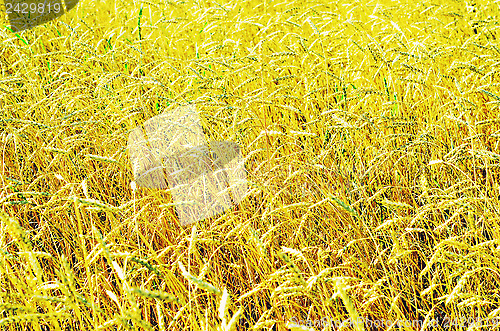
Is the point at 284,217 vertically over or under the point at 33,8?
under

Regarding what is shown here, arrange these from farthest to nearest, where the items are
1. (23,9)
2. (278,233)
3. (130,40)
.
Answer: (23,9) < (130,40) < (278,233)

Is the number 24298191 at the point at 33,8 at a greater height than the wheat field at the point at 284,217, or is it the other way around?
the number 24298191 at the point at 33,8

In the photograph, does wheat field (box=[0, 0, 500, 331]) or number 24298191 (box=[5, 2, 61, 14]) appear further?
number 24298191 (box=[5, 2, 61, 14])

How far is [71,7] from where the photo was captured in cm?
369

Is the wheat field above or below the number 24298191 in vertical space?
below

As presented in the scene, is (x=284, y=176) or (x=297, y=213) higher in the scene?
(x=284, y=176)

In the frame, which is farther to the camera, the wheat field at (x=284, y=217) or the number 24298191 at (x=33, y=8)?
the number 24298191 at (x=33, y=8)

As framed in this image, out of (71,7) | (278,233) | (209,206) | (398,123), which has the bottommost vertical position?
(278,233)

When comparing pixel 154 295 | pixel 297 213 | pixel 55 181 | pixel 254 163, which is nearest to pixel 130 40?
pixel 55 181

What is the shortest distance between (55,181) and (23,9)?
8.94 feet

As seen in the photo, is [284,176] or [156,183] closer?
[284,176]

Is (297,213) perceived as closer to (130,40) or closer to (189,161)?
(189,161)

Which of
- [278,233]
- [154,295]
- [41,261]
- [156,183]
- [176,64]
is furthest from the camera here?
[176,64]

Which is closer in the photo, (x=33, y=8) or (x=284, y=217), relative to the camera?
(x=284, y=217)
